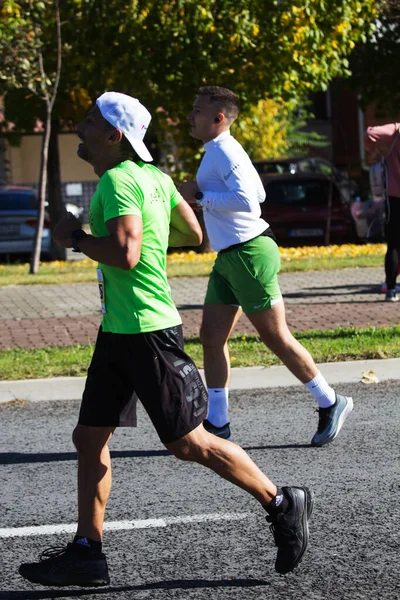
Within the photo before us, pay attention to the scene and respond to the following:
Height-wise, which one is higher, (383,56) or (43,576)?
(383,56)

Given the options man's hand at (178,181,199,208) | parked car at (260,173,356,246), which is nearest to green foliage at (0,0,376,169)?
parked car at (260,173,356,246)

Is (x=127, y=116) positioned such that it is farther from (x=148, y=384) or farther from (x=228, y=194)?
(x=228, y=194)

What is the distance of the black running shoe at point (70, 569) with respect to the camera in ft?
13.4

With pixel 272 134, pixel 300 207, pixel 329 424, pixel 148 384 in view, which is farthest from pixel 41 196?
pixel 272 134

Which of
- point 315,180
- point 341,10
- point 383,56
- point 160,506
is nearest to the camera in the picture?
point 160,506

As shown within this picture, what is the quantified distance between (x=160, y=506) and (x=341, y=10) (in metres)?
14.7

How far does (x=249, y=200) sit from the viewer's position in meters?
5.95

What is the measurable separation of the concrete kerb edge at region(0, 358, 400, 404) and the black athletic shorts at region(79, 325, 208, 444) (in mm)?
A: 3610

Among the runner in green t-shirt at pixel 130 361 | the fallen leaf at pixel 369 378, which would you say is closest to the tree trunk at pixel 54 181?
the fallen leaf at pixel 369 378

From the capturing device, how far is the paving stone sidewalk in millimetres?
10391

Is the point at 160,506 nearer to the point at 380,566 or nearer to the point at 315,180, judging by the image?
the point at 380,566

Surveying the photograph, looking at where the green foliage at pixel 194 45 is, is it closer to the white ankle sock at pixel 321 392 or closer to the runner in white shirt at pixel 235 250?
the runner in white shirt at pixel 235 250

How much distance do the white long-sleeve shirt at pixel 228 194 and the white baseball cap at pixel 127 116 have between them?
1809mm

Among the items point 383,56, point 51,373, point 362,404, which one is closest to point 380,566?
point 362,404
